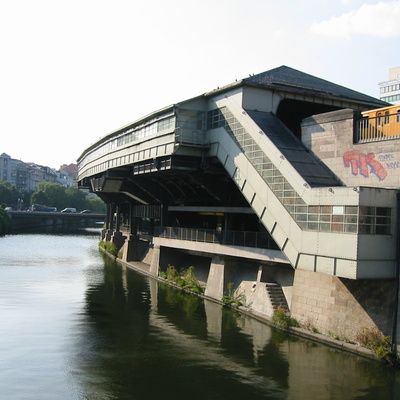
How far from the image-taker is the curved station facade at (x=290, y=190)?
2516cm

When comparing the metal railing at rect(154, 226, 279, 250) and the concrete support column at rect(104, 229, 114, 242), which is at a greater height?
the metal railing at rect(154, 226, 279, 250)

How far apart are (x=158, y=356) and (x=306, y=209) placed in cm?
1148

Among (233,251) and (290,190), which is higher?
(290,190)

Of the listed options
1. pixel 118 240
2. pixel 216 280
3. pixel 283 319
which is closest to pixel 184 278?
pixel 216 280

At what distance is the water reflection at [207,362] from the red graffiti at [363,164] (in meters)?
9.99

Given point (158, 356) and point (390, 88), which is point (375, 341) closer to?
point (158, 356)

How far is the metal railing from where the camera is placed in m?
34.4

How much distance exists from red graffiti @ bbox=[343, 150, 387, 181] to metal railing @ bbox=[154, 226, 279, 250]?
803 centimetres

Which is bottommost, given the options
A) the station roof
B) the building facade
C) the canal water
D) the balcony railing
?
the canal water

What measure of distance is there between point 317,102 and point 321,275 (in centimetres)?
1503

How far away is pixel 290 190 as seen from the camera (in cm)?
2919

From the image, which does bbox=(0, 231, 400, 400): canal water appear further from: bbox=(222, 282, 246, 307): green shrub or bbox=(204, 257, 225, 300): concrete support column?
bbox=(204, 257, 225, 300): concrete support column

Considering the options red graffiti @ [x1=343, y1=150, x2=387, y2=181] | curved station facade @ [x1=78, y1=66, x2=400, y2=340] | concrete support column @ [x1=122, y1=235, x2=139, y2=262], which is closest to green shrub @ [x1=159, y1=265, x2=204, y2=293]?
A: curved station facade @ [x1=78, y1=66, x2=400, y2=340]

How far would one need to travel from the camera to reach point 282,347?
27109 millimetres
